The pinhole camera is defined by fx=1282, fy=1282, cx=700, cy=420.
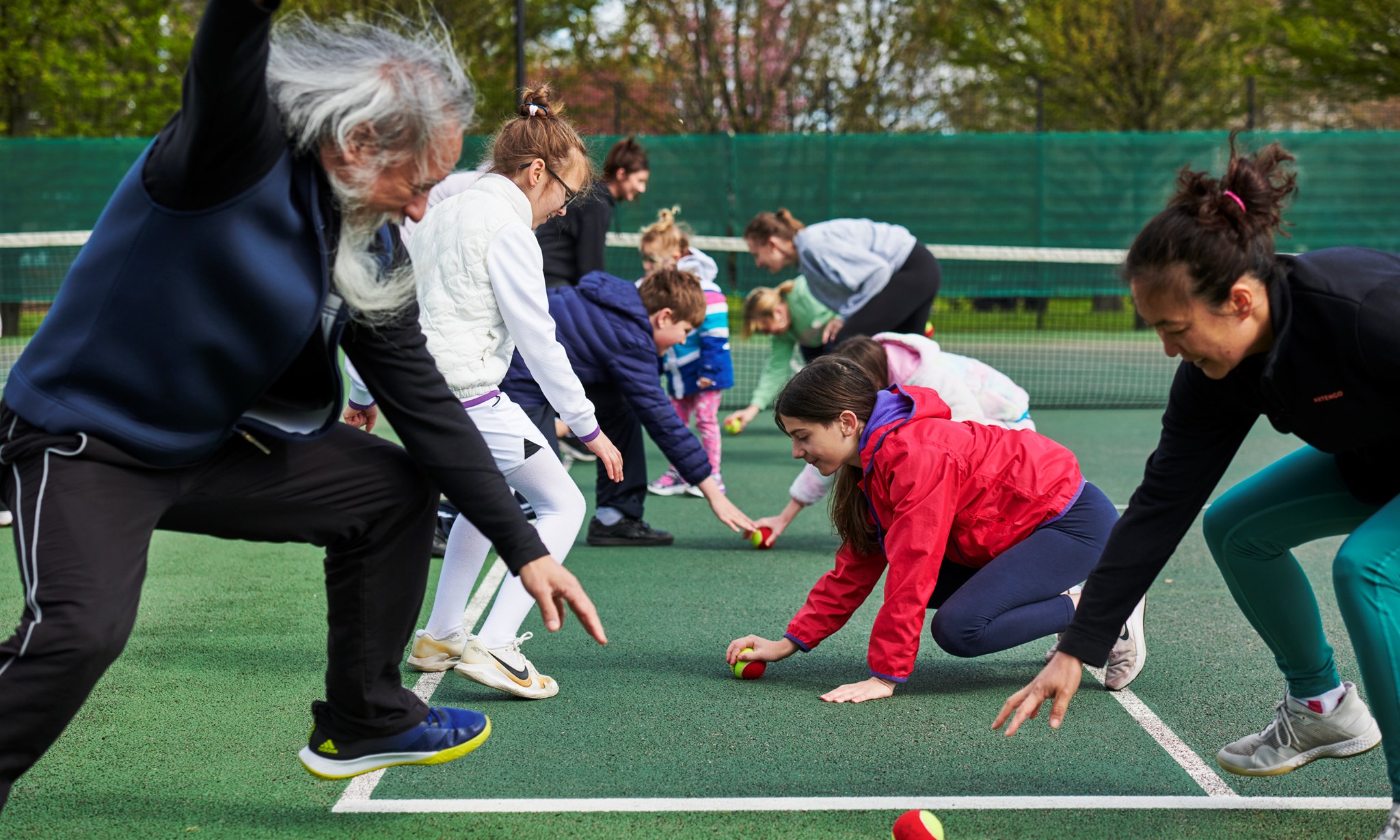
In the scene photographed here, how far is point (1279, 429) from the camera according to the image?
9.20 ft

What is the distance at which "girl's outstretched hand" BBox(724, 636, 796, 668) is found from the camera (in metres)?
3.96

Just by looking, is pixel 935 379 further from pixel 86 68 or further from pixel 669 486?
pixel 86 68

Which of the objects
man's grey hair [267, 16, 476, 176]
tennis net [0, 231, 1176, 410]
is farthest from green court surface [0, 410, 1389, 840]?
tennis net [0, 231, 1176, 410]

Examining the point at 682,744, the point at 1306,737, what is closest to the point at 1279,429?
the point at 1306,737

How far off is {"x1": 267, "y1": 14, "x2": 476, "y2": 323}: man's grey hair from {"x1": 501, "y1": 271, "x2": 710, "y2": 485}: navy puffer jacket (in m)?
2.82

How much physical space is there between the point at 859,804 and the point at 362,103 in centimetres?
193

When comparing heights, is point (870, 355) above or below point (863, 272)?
above

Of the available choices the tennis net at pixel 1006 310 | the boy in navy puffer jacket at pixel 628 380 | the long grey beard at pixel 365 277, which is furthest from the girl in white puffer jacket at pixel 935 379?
the tennis net at pixel 1006 310

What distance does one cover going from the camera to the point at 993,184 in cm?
1568

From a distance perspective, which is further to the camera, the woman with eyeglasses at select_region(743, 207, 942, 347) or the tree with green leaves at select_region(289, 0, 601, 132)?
the tree with green leaves at select_region(289, 0, 601, 132)

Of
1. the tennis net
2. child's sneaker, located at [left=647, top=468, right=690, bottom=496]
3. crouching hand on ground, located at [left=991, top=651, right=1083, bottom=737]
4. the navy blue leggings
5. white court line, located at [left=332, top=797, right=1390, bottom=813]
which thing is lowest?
the tennis net

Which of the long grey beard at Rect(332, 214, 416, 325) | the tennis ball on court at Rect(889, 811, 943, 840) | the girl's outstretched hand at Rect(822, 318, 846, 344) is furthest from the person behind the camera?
the girl's outstretched hand at Rect(822, 318, 846, 344)

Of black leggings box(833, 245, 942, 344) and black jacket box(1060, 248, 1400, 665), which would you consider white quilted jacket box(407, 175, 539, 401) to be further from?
black leggings box(833, 245, 942, 344)

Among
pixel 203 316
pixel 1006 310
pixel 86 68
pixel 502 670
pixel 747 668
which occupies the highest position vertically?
pixel 203 316
